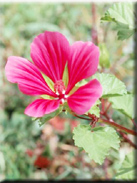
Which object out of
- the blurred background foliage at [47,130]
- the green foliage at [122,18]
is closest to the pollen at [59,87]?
the green foliage at [122,18]

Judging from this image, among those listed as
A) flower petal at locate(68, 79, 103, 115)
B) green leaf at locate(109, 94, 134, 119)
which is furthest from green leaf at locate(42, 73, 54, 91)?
green leaf at locate(109, 94, 134, 119)

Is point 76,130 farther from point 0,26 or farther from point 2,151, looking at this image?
point 0,26

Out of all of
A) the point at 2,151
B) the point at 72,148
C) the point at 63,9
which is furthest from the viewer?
the point at 63,9

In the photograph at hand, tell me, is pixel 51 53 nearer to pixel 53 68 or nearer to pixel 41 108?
pixel 53 68

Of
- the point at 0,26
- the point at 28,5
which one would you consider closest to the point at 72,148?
the point at 0,26

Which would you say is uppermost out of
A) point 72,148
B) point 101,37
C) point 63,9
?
point 63,9

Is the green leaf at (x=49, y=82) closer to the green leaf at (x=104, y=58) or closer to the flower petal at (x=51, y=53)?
the flower petal at (x=51, y=53)

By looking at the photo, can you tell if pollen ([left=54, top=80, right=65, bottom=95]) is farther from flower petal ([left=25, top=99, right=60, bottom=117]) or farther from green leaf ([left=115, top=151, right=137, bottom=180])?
green leaf ([left=115, top=151, right=137, bottom=180])
